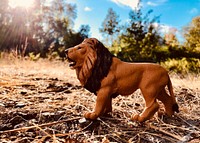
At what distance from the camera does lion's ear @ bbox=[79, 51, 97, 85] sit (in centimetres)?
132

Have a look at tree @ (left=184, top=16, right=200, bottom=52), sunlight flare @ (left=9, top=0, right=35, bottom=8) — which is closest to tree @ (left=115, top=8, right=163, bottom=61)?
tree @ (left=184, top=16, right=200, bottom=52)

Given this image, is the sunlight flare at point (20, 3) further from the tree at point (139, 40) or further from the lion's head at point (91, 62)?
the lion's head at point (91, 62)

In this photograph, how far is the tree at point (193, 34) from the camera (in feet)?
35.7

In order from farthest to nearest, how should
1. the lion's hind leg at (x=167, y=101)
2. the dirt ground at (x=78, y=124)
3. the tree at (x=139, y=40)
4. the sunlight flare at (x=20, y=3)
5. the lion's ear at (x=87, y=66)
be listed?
the sunlight flare at (x=20, y=3) → the tree at (x=139, y=40) → the lion's hind leg at (x=167, y=101) → the lion's ear at (x=87, y=66) → the dirt ground at (x=78, y=124)

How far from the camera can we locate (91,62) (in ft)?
4.32

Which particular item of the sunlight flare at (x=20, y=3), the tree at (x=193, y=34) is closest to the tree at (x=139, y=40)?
the tree at (x=193, y=34)

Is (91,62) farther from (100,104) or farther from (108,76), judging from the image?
(100,104)

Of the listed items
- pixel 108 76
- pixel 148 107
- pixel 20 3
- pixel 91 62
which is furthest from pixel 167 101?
pixel 20 3

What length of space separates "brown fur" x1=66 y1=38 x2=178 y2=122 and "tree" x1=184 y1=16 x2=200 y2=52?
955 centimetres

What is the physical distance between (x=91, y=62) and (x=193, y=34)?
35.7 ft

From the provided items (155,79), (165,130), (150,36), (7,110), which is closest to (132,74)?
(155,79)

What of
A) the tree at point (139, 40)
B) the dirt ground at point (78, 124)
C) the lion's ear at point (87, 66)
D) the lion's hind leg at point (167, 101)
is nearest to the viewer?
the dirt ground at point (78, 124)

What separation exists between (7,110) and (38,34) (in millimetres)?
13238

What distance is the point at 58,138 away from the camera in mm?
1166
